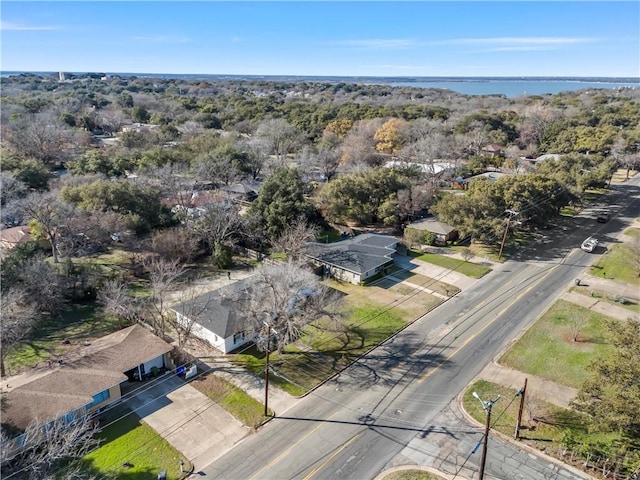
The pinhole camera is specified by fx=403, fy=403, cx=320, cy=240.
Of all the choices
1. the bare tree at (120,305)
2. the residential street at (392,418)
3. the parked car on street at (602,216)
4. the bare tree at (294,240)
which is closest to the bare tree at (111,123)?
the bare tree at (294,240)

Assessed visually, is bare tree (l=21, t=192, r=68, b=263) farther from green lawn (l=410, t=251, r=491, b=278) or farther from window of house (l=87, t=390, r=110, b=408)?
green lawn (l=410, t=251, r=491, b=278)

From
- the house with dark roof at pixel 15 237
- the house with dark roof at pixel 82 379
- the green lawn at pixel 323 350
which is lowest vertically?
the green lawn at pixel 323 350

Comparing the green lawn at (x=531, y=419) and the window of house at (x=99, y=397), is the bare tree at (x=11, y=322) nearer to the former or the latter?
the window of house at (x=99, y=397)

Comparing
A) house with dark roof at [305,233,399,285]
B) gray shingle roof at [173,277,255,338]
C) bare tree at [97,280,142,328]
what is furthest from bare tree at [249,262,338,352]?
bare tree at [97,280,142,328]

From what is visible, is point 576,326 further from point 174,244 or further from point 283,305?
point 174,244

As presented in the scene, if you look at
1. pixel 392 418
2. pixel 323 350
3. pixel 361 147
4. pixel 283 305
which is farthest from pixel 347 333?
pixel 361 147

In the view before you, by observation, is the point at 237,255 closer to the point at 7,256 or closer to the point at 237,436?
the point at 7,256

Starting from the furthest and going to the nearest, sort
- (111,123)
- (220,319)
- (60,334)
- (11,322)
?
(111,123) → (60,334) → (220,319) → (11,322)
